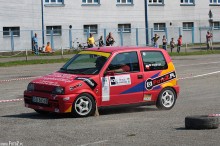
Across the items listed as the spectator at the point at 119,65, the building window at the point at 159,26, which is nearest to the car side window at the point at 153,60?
the spectator at the point at 119,65

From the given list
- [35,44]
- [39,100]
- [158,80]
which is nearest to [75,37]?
[35,44]

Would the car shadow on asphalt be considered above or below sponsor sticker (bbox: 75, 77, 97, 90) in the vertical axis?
below

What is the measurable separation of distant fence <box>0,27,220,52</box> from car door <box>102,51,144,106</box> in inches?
1277

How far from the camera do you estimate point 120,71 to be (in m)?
13.2

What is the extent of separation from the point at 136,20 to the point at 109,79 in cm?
4421

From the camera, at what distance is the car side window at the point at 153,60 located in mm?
13695

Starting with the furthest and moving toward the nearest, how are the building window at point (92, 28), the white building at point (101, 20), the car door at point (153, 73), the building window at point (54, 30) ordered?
the building window at point (92, 28) < the building window at point (54, 30) < the white building at point (101, 20) < the car door at point (153, 73)

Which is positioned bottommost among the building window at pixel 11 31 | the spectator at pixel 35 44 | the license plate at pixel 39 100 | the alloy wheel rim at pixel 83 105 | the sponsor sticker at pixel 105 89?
the alloy wheel rim at pixel 83 105

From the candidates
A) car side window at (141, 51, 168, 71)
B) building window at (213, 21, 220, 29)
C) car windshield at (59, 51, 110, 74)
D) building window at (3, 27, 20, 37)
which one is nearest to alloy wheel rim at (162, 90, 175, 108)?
car side window at (141, 51, 168, 71)

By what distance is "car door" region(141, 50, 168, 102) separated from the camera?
44.6 feet

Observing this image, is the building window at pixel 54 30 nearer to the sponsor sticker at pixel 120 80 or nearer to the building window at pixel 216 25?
the building window at pixel 216 25

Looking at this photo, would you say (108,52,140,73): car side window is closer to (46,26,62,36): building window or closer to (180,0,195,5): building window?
(46,26,62,36): building window

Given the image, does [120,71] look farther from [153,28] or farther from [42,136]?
[153,28]

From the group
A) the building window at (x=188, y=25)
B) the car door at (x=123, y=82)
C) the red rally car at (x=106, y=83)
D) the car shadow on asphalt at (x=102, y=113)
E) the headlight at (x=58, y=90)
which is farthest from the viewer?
the building window at (x=188, y=25)
